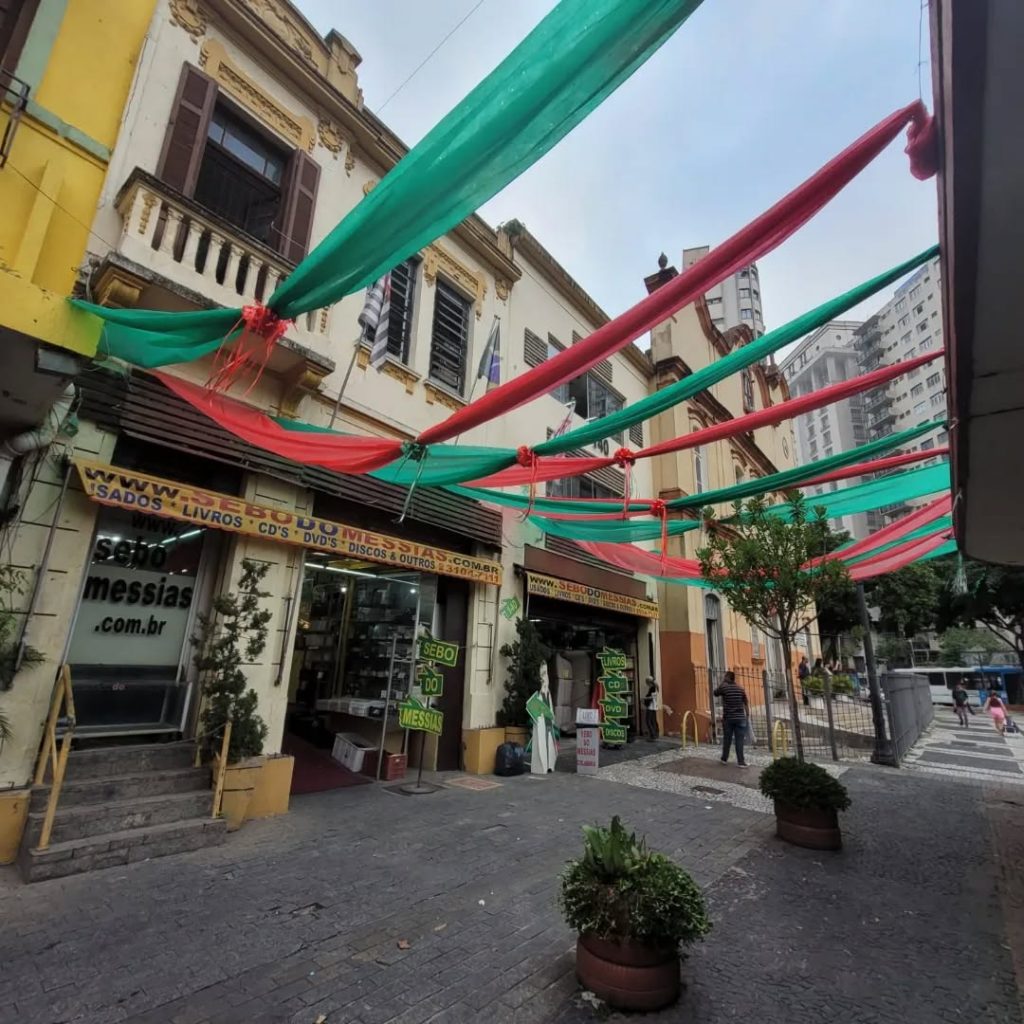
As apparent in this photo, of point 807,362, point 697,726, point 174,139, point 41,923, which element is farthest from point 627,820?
point 807,362

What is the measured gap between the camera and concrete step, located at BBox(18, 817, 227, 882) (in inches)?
171

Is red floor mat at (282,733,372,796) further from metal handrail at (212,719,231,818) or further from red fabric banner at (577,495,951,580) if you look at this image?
red fabric banner at (577,495,951,580)

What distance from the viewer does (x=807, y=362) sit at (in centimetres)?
8412

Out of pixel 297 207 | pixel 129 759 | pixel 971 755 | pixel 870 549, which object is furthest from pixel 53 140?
pixel 971 755

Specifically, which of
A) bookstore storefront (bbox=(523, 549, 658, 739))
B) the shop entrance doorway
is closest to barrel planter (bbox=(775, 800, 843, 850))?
bookstore storefront (bbox=(523, 549, 658, 739))

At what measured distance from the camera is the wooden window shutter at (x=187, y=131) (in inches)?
257

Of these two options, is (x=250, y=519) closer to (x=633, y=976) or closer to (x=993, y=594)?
(x=633, y=976)

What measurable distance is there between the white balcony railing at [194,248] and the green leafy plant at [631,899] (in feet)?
21.8

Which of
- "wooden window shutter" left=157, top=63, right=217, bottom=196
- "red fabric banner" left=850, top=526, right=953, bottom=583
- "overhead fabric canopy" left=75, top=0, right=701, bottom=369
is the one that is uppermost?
"wooden window shutter" left=157, top=63, right=217, bottom=196

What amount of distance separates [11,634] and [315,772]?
14.4 feet

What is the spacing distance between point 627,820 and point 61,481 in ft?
24.0

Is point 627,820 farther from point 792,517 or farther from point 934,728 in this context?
point 934,728

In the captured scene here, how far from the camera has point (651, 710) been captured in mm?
13750

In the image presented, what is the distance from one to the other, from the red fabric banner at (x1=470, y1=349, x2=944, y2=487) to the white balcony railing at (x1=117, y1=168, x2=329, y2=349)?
140 inches
